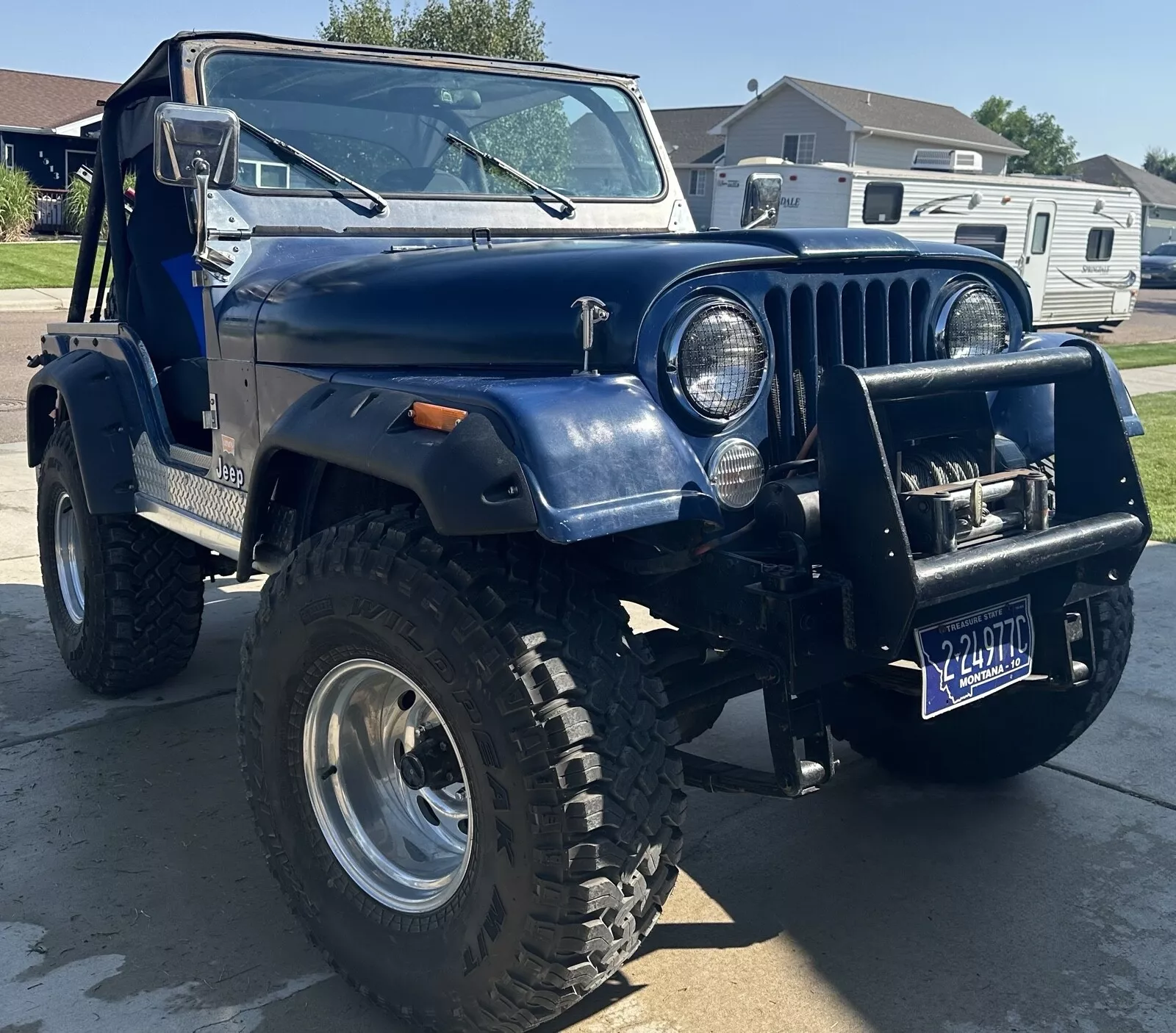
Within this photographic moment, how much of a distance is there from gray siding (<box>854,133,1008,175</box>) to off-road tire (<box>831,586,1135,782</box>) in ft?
116

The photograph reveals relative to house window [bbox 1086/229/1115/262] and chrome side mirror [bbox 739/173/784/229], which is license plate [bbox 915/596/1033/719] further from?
house window [bbox 1086/229/1115/262]

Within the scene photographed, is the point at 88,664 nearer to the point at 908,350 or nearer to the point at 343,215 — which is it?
the point at 343,215

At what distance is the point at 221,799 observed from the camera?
11.8 ft

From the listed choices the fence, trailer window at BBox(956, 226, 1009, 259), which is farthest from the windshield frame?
the fence

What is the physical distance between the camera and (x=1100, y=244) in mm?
21734

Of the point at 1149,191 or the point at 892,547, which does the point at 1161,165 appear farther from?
the point at 892,547

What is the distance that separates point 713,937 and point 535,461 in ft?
4.55

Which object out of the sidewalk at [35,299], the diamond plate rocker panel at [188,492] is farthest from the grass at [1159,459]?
the sidewalk at [35,299]

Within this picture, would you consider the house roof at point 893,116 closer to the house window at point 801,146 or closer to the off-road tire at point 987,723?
the house window at point 801,146

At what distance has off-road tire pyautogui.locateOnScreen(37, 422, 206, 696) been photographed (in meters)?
4.16

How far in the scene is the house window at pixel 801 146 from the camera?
3816cm

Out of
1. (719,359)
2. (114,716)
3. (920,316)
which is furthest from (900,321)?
(114,716)

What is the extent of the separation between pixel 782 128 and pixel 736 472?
38865mm

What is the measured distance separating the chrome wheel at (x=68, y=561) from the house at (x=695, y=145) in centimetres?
3632
